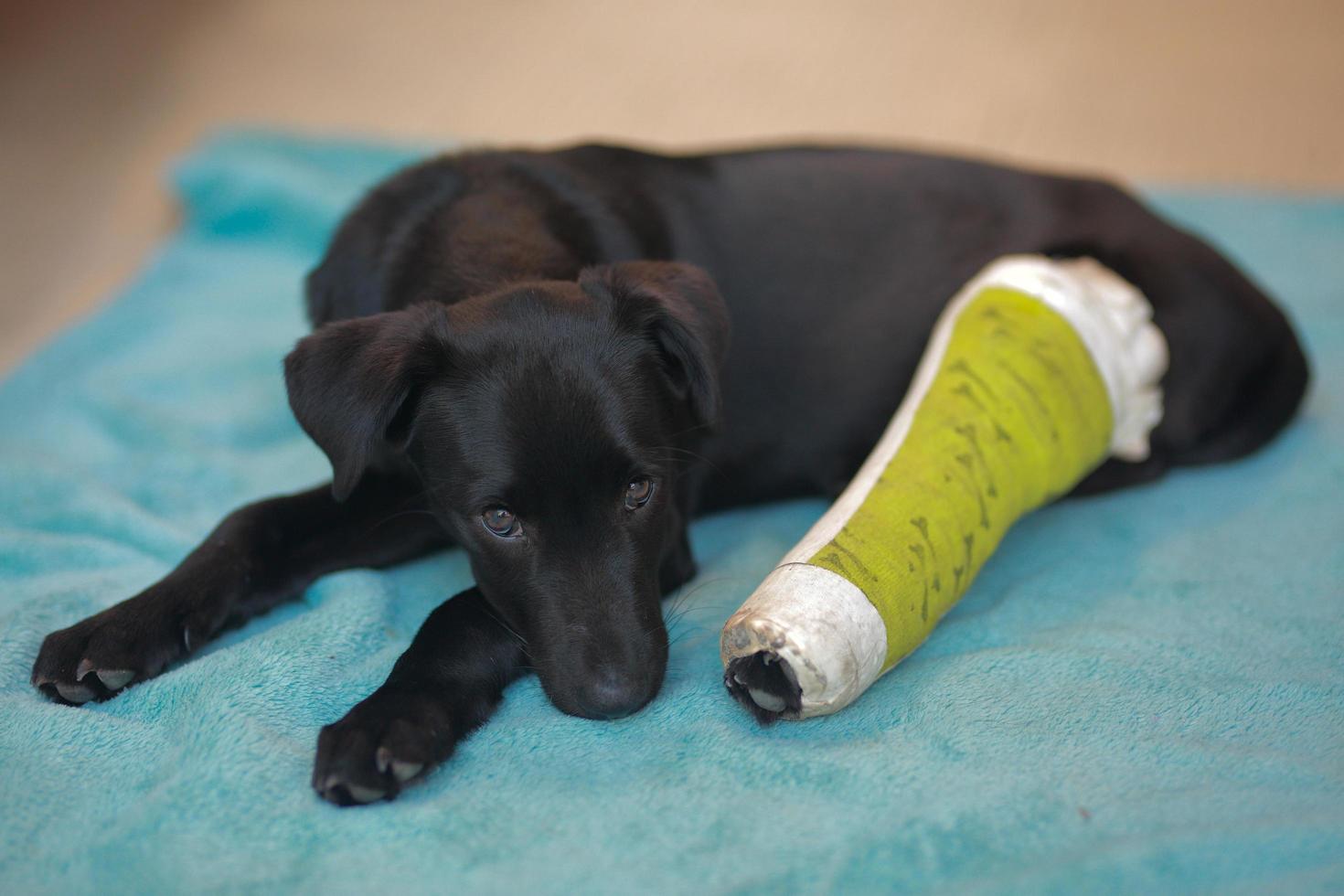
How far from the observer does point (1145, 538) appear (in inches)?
102

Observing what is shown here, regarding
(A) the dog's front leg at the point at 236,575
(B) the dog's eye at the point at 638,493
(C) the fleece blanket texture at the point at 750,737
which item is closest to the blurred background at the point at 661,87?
(C) the fleece blanket texture at the point at 750,737

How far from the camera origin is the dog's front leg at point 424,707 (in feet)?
5.42

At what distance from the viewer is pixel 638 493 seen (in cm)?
194

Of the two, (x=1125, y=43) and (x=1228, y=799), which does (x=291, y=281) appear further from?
(x=1125, y=43)

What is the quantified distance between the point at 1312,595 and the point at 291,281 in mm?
3094

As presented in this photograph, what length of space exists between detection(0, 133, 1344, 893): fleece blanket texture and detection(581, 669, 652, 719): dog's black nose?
0.25 ft

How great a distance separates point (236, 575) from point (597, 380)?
78cm

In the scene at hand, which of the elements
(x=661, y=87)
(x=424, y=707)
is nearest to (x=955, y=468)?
(x=424, y=707)

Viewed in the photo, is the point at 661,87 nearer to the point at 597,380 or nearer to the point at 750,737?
the point at 597,380

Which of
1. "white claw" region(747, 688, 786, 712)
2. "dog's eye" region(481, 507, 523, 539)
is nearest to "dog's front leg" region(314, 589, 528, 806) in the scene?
"dog's eye" region(481, 507, 523, 539)

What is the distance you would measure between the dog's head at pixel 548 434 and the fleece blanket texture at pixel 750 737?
0.16m

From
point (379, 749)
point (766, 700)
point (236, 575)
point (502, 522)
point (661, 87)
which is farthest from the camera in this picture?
point (661, 87)

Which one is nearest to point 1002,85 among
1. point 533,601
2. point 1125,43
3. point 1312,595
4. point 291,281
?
point 1125,43

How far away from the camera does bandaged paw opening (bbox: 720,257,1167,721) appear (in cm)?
178
